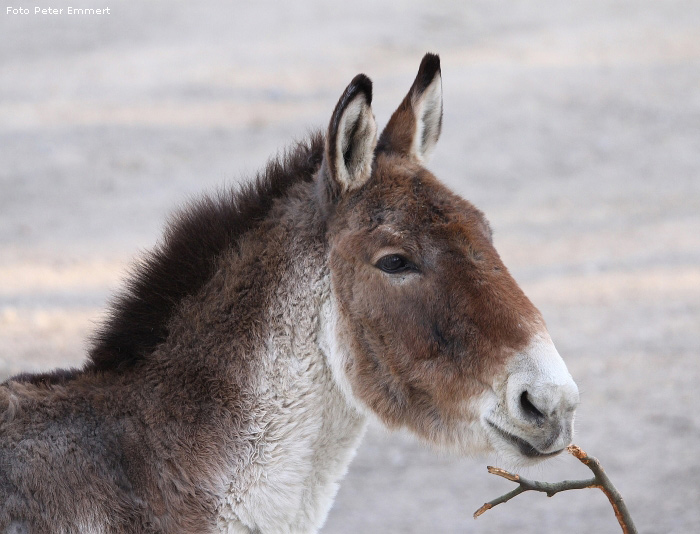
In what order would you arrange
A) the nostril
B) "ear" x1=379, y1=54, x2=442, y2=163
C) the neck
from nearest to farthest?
the nostril, the neck, "ear" x1=379, y1=54, x2=442, y2=163

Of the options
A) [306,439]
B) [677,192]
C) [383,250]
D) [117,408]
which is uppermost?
[383,250]

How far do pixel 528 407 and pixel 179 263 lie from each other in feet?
4.85

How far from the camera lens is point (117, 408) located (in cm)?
331

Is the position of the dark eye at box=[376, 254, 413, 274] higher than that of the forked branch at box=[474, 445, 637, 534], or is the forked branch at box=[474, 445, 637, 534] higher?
the dark eye at box=[376, 254, 413, 274]

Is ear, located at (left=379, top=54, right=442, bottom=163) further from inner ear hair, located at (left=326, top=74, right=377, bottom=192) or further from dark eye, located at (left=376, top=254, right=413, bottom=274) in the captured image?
dark eye, located at (left=376, top=254, right=413, bottom=274)

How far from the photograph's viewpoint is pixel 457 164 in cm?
1315

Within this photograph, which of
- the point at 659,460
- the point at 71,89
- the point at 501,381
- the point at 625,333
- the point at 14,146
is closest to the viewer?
the point at 501,381

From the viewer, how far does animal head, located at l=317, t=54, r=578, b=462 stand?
315 centimetres

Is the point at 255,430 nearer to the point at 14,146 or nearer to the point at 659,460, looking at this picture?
the point at 659,460

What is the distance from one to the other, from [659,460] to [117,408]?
15.5 feet

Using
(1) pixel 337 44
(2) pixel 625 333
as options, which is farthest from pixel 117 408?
(1) pixel 337 44

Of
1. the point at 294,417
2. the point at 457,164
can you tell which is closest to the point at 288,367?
the point at 294,417

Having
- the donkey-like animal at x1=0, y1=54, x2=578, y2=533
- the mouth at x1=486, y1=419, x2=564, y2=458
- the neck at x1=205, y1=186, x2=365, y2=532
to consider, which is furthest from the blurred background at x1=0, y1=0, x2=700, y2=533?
the mouth at x1=486, y1=419, x2=564, y2=458

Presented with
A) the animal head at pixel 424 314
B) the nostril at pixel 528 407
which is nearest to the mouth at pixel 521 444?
the animal head at pixel 424 314
